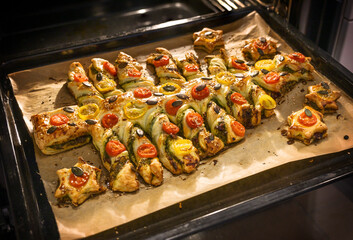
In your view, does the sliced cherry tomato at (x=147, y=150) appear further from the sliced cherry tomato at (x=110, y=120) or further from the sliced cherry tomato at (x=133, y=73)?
the sliced cherry tomato at (x=133, y=73)

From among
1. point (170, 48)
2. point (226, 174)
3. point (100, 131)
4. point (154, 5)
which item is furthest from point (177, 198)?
point (154, 5)

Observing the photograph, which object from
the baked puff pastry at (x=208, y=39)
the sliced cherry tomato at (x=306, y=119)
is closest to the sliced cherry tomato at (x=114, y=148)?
Answer: the sliced cherry tomato at (x=306, y=119)

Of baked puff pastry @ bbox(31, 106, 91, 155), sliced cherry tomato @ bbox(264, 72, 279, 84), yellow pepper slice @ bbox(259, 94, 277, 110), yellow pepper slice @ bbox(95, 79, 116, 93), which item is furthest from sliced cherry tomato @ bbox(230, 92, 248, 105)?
baked puff pastry @ bbox(31, 106, 91, 155)

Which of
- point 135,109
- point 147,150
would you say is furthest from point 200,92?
point 147,150

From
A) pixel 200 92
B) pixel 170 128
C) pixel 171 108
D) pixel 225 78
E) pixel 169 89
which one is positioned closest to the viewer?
pixel 170 128

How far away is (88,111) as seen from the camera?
15.0 feet

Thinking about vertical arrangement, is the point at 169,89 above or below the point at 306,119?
above

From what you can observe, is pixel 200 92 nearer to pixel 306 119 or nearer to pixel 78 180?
pixel 306 119

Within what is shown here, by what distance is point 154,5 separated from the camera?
279 inches

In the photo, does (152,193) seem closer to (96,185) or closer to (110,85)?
(96,185)

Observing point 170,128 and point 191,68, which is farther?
point 191,68

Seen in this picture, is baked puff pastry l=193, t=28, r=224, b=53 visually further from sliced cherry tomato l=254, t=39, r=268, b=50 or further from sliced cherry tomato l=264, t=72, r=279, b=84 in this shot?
sliced cherry tomato l=264, t=72, r=279, b=84

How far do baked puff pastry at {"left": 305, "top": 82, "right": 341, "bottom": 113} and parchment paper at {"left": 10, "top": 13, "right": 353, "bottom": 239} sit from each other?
0.11m

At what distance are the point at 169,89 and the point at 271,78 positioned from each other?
1331mm
